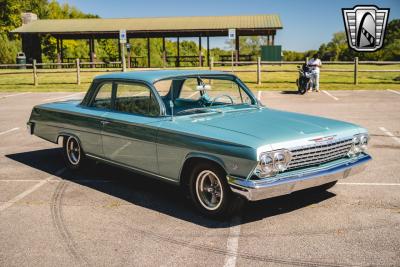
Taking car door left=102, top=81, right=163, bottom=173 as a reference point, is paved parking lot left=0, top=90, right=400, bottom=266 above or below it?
below

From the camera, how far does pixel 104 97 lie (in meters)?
6.43

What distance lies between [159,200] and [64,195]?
3.99 feet

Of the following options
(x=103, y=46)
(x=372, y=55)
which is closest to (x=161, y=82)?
(x=372, y=55)

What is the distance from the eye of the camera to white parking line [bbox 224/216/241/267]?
3.92 m

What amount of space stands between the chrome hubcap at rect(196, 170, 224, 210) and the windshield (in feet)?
3.09

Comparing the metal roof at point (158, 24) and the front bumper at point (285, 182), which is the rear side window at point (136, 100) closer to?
Result: the front bumper at point (285, 182)

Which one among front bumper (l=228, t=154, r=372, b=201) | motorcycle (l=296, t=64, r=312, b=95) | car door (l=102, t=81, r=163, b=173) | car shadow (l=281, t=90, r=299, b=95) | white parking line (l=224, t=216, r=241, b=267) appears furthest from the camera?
car shadow (l=281, t=90, r=299, b=95)

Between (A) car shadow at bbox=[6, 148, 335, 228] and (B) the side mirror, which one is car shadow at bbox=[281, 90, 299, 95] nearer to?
(A) car shadow at bbox=[6, 148, 335, 228]

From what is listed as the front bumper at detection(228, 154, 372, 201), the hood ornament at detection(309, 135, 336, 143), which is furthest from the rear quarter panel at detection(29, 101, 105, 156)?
the hood ornament at detection(309, 135, 336, 143)

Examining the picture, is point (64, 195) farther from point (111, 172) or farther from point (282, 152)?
point (282, 152)

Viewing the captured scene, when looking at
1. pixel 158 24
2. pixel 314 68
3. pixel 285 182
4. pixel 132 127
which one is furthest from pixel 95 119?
pixel 158 24

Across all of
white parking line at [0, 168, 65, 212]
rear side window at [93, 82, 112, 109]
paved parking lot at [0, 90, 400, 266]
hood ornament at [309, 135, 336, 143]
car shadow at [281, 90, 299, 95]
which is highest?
rear side window at [93, 82, 112, 109]

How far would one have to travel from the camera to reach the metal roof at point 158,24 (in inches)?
1431

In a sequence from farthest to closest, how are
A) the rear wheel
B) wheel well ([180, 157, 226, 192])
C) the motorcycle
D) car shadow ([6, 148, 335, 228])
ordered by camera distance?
the motorcycle, the rear wheel, car shadow ([6, 148, 335, 228]), wheel well ([180, 157, 226, 192])
